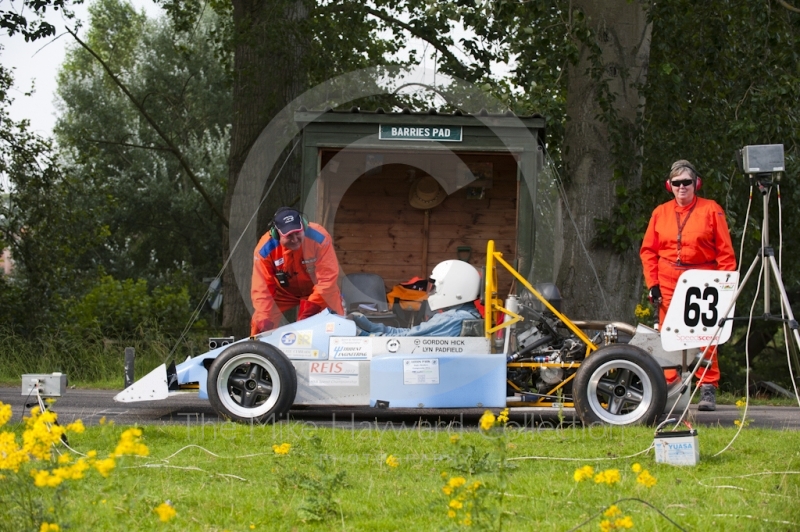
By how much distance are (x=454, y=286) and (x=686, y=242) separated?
2.03m

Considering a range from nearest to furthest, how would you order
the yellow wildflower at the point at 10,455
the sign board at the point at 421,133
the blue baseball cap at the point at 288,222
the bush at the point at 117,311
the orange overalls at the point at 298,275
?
the yellow wildflower at the point at 10,455 → the blue baseball cap at the point at 288,222 → the orange overalls at the point at 298,275 → the sign board at the point at 421,133 → the bush at the point at 117,311

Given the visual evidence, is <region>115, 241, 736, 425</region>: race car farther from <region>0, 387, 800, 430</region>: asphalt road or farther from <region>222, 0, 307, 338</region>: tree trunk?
<region>222, 0, 307, 338</region>: tree trunk

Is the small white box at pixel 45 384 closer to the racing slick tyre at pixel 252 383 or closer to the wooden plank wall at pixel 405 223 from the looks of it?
the racing slick tyre at pixel 252 383

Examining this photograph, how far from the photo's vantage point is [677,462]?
20.3 feet

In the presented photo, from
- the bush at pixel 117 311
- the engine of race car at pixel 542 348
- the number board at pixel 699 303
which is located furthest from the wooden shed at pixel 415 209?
the number board at pixel 699 303

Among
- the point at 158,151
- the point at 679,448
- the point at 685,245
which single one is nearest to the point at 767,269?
the point at 679,448

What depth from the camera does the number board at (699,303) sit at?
7.95m

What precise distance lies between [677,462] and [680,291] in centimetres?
207

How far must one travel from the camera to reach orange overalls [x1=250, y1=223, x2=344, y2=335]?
9.35 meters

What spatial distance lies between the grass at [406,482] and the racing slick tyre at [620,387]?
320 millimetres

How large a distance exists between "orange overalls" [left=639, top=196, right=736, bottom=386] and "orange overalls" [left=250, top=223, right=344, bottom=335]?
106 inches

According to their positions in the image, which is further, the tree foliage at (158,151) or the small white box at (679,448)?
the tree foliage at (158,151)

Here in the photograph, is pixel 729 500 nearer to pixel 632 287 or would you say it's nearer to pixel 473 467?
pixel 473 467

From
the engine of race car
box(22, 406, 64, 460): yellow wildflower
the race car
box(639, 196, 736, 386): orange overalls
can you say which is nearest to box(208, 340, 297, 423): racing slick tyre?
the race car
